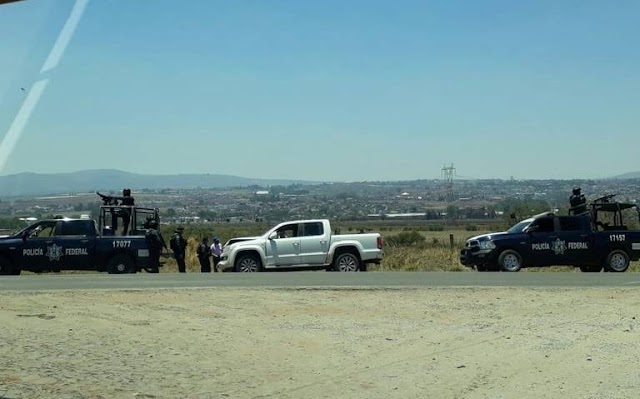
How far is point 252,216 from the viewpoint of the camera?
65250 millimetres

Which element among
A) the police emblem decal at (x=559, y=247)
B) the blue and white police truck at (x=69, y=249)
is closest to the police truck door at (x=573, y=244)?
the police emblem decal at (x=559, y=247)

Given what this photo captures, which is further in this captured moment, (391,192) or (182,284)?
(391,192)

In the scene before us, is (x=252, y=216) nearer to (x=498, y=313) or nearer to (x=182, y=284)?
(x=182, y=284)

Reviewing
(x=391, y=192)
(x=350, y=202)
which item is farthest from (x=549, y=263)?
(x=391, y=192)

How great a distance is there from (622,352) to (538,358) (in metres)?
1.31

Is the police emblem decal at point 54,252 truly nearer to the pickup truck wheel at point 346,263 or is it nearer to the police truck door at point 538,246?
the pickup truck wheel at point 346,263

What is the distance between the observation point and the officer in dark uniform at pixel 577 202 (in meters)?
27.4

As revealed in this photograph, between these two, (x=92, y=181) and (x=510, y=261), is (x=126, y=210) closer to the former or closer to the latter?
(x=510, y=261)

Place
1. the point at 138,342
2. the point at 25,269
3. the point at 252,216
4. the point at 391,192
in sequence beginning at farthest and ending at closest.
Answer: the point at 391,192
the point at 252,216
the point at 25,269
the point at 138,342

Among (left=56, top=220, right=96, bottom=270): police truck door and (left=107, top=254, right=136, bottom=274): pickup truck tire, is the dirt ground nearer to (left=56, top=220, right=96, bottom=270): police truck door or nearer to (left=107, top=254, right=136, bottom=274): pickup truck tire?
(left=56, top=220, right=96, bottom=270): police truck door

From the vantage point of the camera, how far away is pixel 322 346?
11.2 m

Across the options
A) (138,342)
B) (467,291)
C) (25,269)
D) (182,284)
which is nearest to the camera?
(138,342)

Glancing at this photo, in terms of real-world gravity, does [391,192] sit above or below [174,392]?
above

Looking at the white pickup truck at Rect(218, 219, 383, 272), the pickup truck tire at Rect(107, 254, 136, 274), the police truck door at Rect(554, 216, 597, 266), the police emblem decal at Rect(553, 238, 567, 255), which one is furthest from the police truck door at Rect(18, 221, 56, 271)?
the police truck door at Rect(554, 216, 597, 266)
